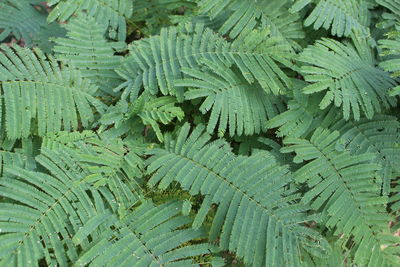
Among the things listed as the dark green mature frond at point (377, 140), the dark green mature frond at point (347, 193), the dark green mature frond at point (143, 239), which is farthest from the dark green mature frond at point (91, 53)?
the dark green mature frond at point (377, 140)

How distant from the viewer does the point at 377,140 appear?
245cm

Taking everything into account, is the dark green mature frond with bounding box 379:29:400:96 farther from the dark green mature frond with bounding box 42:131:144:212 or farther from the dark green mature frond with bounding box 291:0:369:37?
the dark green mature frond with bounding box 42:131:144:212

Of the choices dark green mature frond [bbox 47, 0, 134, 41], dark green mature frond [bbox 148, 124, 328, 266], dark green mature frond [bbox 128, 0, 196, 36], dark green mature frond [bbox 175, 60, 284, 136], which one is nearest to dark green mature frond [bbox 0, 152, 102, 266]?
dark green mature frond [bbox 148, 124, 328, 266]

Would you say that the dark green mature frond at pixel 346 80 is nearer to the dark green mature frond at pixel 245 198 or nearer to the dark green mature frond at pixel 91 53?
the dark green mature frond at pixel 245 198

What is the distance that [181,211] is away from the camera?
2.21 m

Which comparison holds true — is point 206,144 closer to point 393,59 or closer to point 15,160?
point 15,160

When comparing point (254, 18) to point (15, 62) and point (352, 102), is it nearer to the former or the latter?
point (352, 102)

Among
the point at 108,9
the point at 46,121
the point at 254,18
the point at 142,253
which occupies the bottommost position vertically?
the point at 142,253

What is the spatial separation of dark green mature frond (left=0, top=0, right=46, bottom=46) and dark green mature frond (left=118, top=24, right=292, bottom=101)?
106 cm

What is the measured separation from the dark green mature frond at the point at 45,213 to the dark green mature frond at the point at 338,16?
1.67 meters

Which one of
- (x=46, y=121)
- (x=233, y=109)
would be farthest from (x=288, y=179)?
(x=46, y=121)

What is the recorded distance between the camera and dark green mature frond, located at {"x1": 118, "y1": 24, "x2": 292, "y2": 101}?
241cm

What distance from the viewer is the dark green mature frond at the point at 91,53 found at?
2611 mm

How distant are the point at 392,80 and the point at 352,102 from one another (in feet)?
1.24
